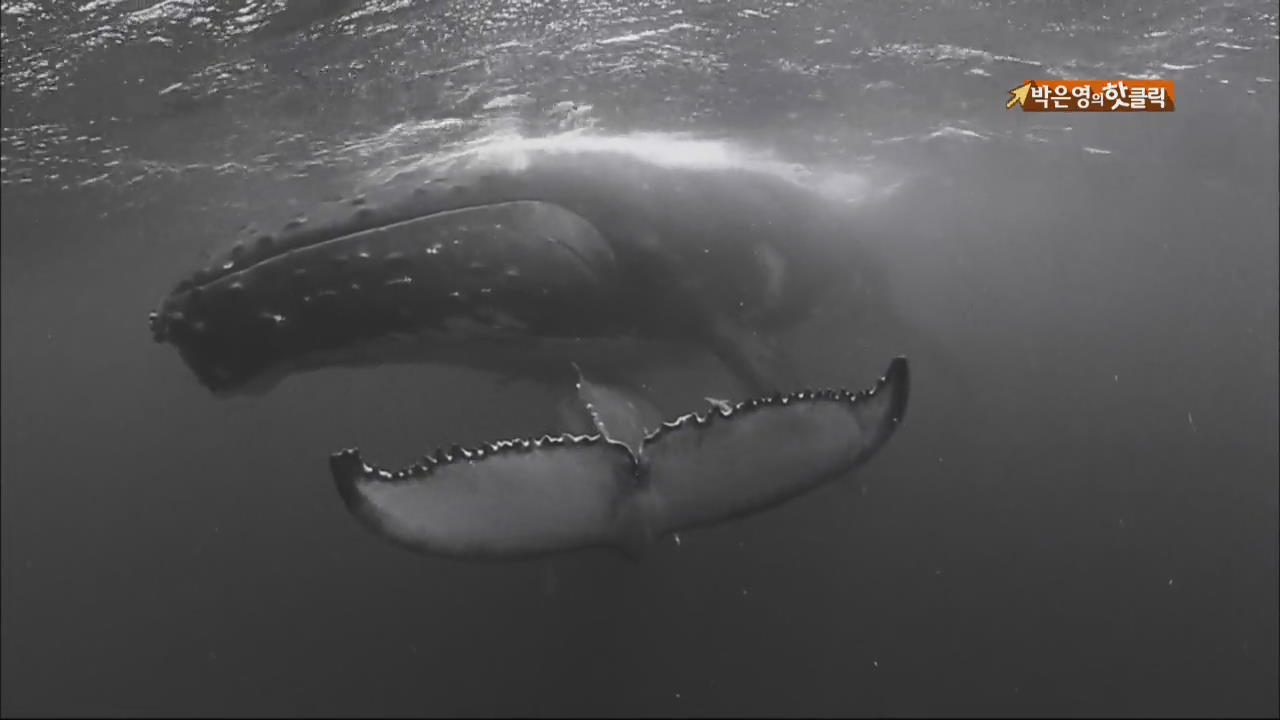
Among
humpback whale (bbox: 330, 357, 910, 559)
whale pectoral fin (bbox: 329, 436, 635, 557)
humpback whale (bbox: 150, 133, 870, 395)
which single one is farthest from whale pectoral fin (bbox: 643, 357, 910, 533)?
humpback whale (bbox: 150, 133, 870, 395)

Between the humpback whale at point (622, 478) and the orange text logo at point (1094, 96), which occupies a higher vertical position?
the humpback whale at point (622, 478)

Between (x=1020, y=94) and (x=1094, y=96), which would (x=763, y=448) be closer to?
(x=1020, y=94)

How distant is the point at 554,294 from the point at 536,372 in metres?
0.99

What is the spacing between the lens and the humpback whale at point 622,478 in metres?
3.89

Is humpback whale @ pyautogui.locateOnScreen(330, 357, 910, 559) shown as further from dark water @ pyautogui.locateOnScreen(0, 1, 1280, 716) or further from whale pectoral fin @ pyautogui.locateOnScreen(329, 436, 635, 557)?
dark water @ pyautogui.locateOnScreen(0, 1, 1280, 716)

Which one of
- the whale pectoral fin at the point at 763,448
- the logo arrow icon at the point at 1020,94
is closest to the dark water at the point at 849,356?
the logo arrow icon at the point at 1020,94

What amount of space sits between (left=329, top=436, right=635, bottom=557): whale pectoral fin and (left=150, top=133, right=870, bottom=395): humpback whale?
53.0 inches

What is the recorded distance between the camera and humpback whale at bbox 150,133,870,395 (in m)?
4.80

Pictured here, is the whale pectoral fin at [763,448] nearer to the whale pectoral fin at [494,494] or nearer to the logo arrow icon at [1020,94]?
the whale pectoral fin at [494,494]

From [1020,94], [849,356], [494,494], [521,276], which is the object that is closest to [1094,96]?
[1020,94]

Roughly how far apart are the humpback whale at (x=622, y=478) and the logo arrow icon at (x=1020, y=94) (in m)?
8.85

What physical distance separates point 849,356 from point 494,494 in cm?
450

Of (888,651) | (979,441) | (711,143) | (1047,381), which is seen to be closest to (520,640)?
(888,651)

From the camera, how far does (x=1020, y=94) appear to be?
11.5m
